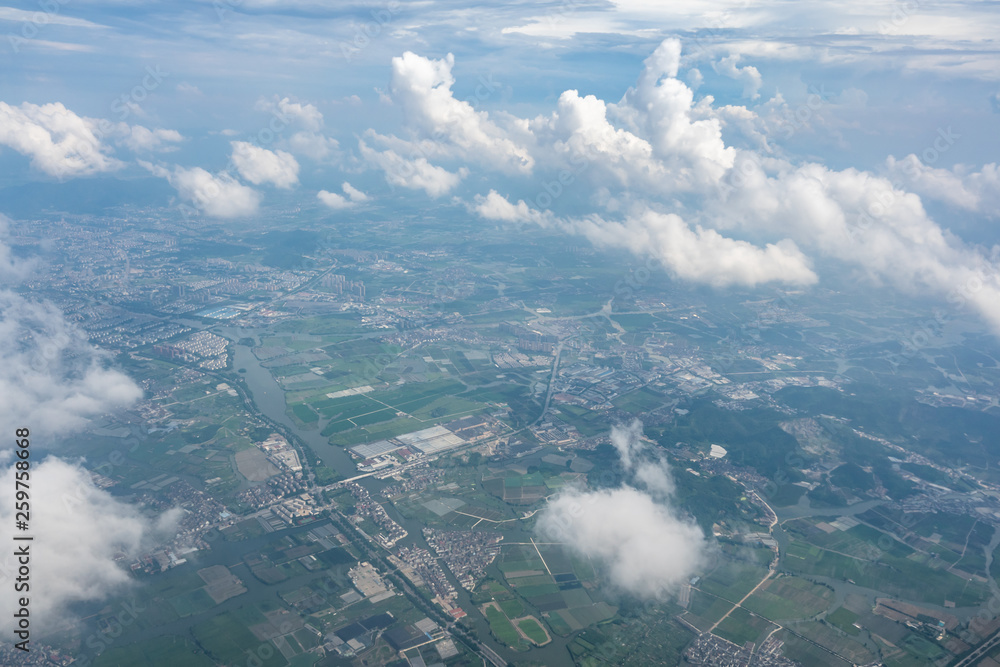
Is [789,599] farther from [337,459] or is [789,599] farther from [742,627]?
[337,459]

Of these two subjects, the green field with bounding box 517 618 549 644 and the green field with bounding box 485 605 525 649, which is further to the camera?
the green field with bounding box 517 618 549 644

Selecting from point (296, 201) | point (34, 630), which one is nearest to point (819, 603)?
point (34, 630)

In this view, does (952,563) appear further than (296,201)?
No

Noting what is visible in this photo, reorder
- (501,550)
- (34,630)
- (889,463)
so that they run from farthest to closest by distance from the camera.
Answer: (889,463), (501,550), (34,630)

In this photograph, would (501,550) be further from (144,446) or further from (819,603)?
(144,446)

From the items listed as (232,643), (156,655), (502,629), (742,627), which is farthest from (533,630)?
(156,655)

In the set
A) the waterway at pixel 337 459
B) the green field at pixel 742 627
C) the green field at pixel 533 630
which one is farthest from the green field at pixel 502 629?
the green field at pixel 742 627

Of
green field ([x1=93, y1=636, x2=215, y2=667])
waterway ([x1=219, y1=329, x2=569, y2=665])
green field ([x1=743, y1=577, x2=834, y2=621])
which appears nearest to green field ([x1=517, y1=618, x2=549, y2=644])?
waterway ([x1=219, y1=329, x2=569, y2=665])

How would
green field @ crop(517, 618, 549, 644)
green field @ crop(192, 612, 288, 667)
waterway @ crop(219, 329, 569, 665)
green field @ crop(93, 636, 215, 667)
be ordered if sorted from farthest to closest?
green field @ crop(517, 618, 549, 644)
waterway @ crop(219, 329, 569, 665)
green field @ crop(192, 612, 288, 667)
green field @ crop(93, 636, 215, 667)

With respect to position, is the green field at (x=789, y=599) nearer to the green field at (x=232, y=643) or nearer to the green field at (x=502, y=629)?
the green field at (x=502, y=629)

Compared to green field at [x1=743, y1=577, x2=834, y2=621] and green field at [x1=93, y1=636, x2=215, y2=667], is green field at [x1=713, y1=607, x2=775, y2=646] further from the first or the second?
green field at [x1=93, y1=636, x2=215, y2=667]

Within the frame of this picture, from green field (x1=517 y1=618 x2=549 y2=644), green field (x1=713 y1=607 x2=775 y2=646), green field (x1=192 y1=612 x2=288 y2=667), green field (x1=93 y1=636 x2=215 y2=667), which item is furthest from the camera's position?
green field (x1=713 y1=607 x2=775 y2=646)
